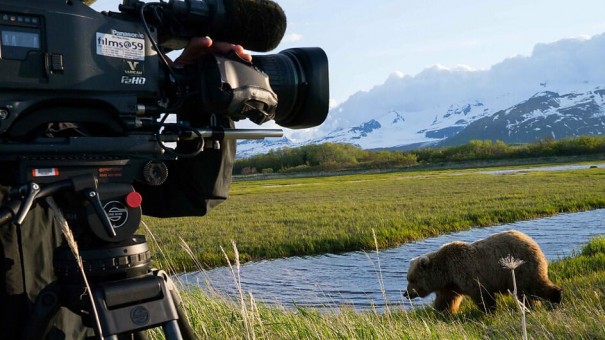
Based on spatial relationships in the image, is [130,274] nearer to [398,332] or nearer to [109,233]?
[109,233]

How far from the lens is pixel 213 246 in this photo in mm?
12852

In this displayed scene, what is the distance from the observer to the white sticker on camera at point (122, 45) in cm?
186

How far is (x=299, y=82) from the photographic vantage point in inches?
93.7

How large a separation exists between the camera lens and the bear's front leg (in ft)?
14.5

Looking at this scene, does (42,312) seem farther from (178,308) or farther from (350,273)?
(350,273)

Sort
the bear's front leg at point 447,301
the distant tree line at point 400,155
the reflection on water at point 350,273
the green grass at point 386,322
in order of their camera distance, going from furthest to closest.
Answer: the distant tree line at point 400,155 → the reflection on water at point 350,273 → the bear's front leg at point 447,301 → the green grass at point 386,322

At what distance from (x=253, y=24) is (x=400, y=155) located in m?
96.7

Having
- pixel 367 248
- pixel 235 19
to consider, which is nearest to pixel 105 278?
pixel 235 19

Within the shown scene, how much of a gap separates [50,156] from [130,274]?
0.41m

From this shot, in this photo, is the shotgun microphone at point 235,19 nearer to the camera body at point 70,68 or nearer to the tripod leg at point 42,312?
the camera body at point 70,68

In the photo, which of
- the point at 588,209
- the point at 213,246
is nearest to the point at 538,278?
the point at 213,246

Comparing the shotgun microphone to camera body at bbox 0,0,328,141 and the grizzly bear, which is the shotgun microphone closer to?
camera body at bbox 0,0,328,141

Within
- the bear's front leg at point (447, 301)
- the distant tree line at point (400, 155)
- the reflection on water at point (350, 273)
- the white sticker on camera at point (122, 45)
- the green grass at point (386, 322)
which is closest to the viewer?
the white sticker on camera at point (122, 45)

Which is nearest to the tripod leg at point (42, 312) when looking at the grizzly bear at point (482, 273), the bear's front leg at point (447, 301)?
the grizzly bear at point (482, 273)
